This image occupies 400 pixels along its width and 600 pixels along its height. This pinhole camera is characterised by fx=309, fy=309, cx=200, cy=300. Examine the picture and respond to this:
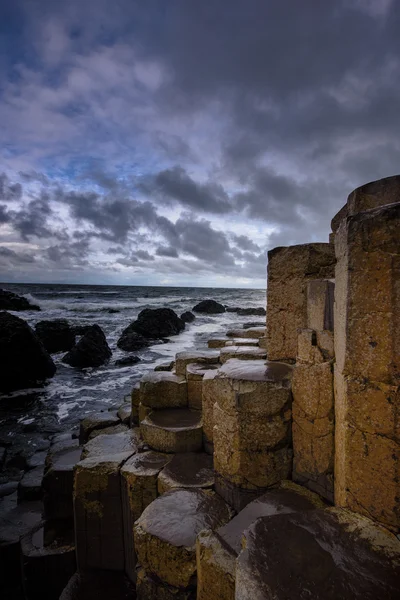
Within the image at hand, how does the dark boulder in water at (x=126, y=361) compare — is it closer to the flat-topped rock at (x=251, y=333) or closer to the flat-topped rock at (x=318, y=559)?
the flat-topped rock at (x=251, y=333)

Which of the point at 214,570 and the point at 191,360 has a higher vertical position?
the point at 191,360

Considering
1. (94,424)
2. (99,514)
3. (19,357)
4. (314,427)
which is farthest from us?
(19,357)

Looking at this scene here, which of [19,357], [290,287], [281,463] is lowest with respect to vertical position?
[19,357]

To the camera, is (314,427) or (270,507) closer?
(270,507)

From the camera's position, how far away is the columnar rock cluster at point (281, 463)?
5.25 feet

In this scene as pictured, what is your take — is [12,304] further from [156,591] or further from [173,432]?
[156,591]

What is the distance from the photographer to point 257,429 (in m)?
2.39

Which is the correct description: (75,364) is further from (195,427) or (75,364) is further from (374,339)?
(374,339)

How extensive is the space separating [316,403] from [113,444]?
262 cm

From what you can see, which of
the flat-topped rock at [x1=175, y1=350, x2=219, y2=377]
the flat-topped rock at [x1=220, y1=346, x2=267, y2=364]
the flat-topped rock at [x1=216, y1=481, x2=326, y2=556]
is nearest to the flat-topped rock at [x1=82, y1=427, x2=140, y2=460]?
the flat-topped rock at [x1=175, y1=350, x2=219, y2=377]

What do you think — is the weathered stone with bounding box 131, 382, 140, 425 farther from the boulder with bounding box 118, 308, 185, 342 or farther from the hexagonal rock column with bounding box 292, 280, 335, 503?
the boulder with bounding box 118, 308, 185, 342

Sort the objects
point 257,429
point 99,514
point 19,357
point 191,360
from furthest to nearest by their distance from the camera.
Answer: point 19,357 → point 191,360 → point 99,514 → point 257,429

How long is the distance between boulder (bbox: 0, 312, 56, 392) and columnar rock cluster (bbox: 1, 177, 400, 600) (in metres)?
7.78

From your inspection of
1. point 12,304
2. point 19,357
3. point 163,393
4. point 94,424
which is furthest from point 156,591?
point 12,304
